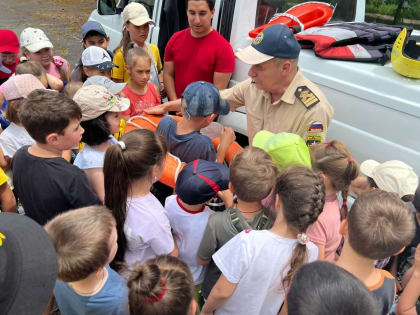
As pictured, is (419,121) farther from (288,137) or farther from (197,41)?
(197,41)

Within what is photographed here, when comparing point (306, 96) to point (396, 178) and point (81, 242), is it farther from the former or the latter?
point (81, 242)

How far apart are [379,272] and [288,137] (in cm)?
84

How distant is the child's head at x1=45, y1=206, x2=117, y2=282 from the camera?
1360 millimetres

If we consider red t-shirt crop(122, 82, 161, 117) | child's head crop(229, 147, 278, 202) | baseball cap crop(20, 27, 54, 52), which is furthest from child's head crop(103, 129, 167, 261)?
baseball cap crop(20, 27, 54, 52)

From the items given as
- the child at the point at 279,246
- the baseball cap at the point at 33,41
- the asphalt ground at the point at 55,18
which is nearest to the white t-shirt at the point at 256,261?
the child at the point at 279,246

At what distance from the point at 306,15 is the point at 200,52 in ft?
3.92

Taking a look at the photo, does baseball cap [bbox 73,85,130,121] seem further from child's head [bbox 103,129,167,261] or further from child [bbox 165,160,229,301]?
child [bbox 165,160,229,301]

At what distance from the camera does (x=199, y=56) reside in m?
3.26

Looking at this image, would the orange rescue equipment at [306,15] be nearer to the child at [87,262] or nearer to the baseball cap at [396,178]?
the baseball cap at [396,178]

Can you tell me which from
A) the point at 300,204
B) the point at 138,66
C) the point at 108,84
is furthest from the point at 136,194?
the point at 138,66

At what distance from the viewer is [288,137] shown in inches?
81.1

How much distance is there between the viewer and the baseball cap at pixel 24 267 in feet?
2.72

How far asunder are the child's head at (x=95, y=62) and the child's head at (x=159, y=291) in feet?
8.39

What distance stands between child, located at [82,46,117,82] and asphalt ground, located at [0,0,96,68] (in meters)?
5.31
